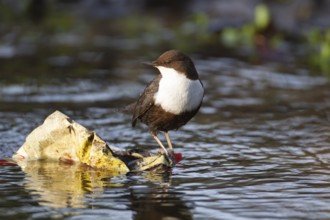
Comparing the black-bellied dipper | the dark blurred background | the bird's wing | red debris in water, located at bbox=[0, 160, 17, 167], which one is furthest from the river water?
the dark blurred background

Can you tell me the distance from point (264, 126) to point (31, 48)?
756 centimetres

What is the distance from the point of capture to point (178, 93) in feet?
25.9

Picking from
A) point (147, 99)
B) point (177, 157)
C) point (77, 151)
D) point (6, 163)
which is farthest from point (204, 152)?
point (6, 163)

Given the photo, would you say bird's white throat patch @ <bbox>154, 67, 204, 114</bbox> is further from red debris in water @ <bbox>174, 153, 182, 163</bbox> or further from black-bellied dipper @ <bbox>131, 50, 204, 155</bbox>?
red debris in water @ <bbox>174, 153, 182, 163</bbox>

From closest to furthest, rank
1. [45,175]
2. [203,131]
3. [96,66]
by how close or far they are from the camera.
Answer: [45,175], [203,131], [96,66]

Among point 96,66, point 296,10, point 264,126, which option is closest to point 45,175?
point 264,126

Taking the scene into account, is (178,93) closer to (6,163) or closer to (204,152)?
(204,152)

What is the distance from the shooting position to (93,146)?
25.5 feet

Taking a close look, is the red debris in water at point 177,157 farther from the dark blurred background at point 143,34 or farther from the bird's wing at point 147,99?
the dark blurred background at point 143,34

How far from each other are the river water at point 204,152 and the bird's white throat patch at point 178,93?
0.58 m

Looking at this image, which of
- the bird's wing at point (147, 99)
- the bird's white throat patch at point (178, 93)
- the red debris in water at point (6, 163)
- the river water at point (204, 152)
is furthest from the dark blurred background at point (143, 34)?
the bird's white throat patch at point (178, 93)

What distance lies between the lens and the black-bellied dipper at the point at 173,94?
7910 millimetres

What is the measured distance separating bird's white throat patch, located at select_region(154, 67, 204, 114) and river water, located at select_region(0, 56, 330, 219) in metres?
0.58

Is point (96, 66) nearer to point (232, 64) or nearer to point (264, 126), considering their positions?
point (232, 64)
